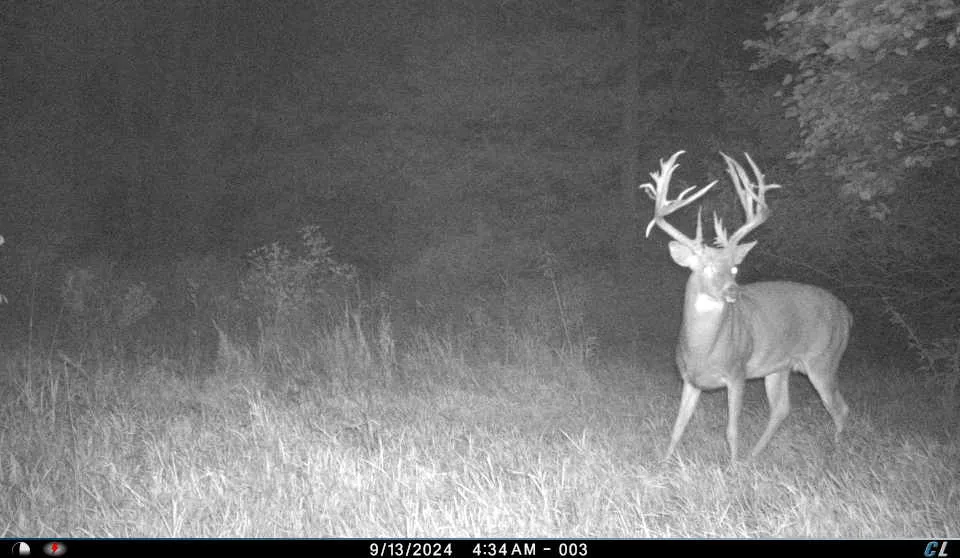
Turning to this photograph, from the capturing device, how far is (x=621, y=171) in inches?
572

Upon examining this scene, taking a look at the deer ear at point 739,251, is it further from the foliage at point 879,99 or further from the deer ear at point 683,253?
the foliage at point 879,99

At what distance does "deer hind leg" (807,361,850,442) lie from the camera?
20.7 ft

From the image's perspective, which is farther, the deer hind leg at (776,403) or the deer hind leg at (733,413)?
the deer hind leg at (776,403)

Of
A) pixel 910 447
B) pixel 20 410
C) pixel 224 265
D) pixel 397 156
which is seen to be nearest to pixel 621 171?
pixel 397 156

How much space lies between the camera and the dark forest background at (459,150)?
7305mm

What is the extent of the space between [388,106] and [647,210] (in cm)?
507

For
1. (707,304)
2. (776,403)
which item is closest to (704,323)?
(707,304)

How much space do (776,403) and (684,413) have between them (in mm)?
1088

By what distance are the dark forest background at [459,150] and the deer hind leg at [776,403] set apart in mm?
1608
